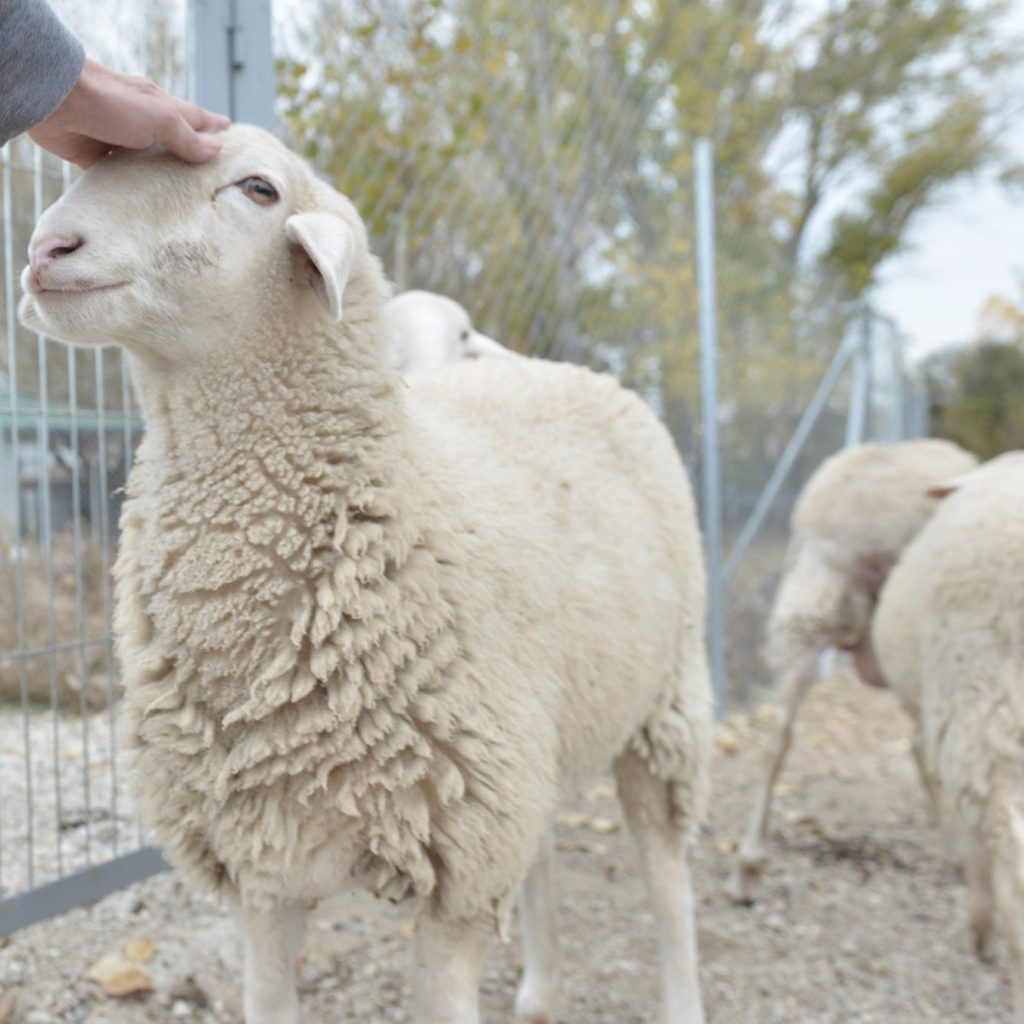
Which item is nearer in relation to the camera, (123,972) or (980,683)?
(123,972)

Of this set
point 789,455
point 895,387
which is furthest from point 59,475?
point 895,387

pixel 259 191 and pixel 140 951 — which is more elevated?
pixel 259 191

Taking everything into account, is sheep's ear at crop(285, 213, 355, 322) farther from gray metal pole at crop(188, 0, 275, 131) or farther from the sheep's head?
gray metal pole at crop(188, 0, 275, 131)

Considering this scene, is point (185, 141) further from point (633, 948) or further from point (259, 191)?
point (633, 948)

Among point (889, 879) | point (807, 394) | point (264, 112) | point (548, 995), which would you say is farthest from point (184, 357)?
point (807, 394)

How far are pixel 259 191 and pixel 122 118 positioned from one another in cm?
20

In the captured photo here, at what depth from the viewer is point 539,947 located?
95.4 inches

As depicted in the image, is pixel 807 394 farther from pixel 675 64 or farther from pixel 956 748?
pixel 956 748

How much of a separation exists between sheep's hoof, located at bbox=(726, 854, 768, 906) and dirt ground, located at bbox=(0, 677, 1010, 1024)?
0.04 metres

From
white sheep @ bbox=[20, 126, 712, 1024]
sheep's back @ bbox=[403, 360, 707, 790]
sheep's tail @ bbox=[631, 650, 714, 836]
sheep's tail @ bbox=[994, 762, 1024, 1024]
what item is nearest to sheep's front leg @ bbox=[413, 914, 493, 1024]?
white sheep @ bbox=[20, 126, 712, 1024]

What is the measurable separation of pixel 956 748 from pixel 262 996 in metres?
1.70

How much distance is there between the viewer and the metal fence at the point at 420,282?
2410 millimetres

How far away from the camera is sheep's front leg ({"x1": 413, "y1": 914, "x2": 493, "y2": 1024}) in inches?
60.6

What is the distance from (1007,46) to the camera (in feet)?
50.5
